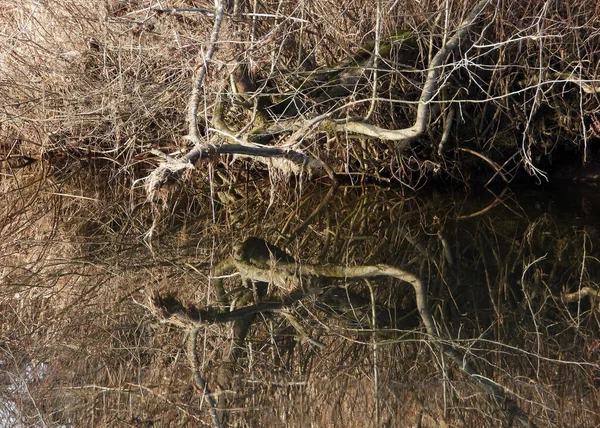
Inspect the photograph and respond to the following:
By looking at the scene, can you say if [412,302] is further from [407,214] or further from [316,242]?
[407,214]

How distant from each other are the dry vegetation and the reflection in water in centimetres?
2

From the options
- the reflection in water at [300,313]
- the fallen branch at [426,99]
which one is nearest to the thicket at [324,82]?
the fallen branch at [426,99]

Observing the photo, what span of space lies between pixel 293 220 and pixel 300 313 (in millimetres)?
2554

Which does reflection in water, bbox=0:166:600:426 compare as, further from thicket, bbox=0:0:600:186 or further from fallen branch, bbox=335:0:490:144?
fallen branch, bbox=335:0:490:144

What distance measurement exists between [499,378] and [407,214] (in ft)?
12.6

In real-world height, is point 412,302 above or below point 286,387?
below

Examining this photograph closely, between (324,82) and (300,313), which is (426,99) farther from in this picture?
(300,313)

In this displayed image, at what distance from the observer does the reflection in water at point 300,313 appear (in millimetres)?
4297

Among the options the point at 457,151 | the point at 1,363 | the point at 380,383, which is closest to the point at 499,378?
the point at 380,383

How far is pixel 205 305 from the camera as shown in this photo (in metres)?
5.70

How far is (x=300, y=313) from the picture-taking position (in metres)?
5.48

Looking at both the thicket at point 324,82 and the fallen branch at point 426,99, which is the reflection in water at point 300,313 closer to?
the thicket at point 324,82

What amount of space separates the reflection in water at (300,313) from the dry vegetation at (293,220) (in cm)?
2

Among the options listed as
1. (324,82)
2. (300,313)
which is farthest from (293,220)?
(300,313)
